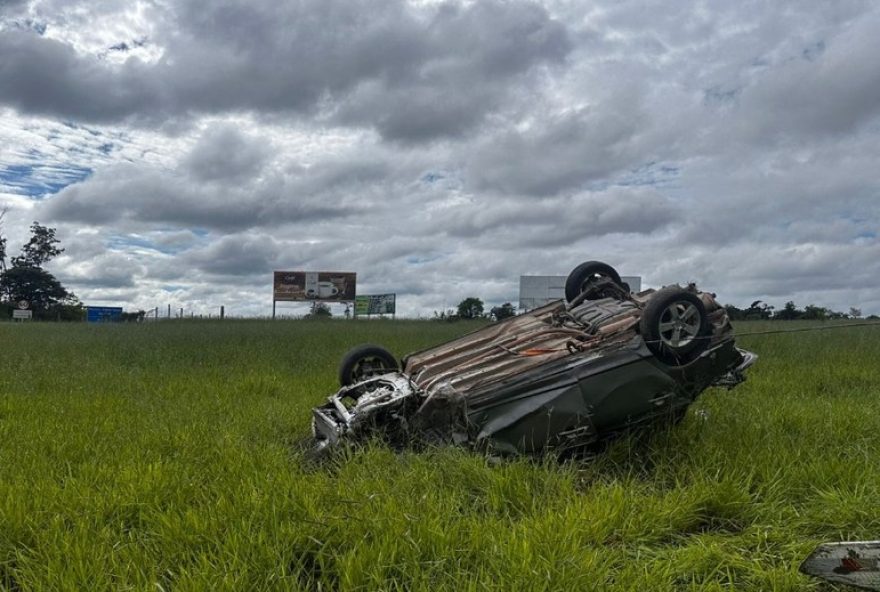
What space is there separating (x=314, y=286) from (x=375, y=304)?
6.65 m

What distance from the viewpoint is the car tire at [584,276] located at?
6152mm

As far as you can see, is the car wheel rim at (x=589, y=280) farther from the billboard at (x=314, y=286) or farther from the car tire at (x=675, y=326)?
the billboard at (x=314, y=286)

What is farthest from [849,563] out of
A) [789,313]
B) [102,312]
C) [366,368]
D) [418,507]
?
[102,312]

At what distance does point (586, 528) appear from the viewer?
3.11 m

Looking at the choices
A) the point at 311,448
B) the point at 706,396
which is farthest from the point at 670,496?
the point at 706,396

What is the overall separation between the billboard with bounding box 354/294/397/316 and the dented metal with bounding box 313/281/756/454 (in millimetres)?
49395

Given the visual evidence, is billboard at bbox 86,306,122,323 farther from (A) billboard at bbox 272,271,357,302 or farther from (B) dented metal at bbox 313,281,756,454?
(B) dented metal at bbox 313,281,756,454

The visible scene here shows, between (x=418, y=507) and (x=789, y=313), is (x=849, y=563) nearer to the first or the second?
(x=418, y=507)

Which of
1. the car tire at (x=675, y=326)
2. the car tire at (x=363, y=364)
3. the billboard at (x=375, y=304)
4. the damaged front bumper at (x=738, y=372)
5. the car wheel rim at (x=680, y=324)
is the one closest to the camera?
the car tire at (x=675, y=326)

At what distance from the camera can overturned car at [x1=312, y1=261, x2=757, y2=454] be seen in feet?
14.0

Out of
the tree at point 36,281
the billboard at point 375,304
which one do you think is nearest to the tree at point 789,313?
the billboard at point 375,304

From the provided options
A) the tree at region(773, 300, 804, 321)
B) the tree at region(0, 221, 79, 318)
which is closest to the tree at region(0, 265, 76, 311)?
the tree at region(0, 221, 79, 318)

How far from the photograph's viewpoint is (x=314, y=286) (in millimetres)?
51969

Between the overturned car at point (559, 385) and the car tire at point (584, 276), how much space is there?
28.6 inches
